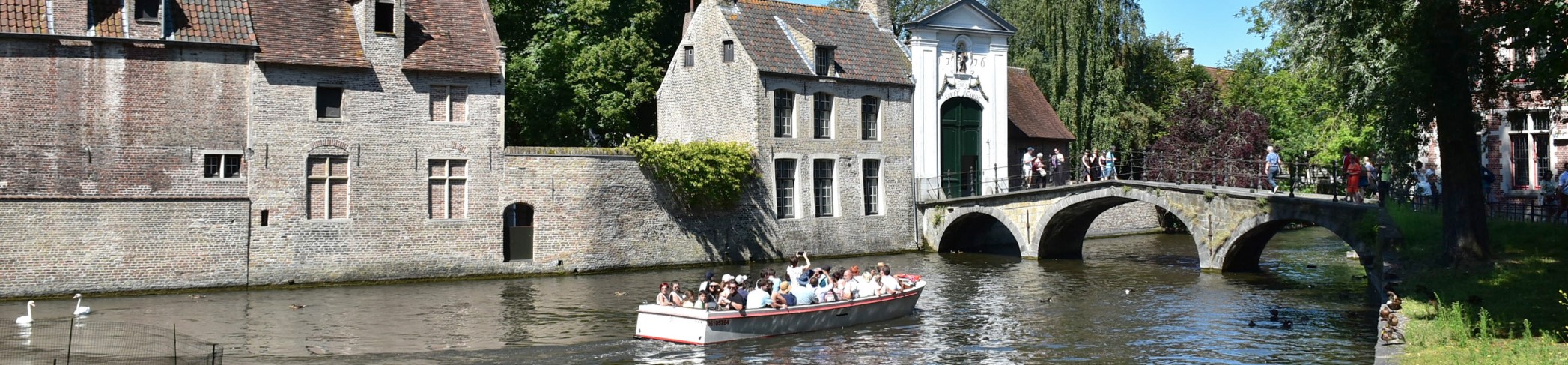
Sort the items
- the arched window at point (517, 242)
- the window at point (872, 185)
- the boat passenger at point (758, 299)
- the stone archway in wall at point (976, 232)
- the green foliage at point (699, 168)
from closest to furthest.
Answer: the boat passenger at point (758, 299), the arched window at point (517, 242), the green foliage at point (699, 168), the stone archway in wall at point (976, 232), the window at point (872, 185)

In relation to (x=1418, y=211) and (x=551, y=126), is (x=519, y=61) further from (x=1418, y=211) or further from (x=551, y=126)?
(x=1418, y=211)

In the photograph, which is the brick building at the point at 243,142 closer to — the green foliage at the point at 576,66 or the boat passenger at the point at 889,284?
the green foliage at the point at 576,66

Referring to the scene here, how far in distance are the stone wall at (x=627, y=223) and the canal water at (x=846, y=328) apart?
89cm

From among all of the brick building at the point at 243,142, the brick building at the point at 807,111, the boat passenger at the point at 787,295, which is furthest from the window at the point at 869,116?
the boat passenger at the point at 787,295

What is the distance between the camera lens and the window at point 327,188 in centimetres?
2852

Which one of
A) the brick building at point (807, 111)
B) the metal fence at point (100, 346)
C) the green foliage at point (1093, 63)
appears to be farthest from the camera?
the green foliage at point (1093, 63)

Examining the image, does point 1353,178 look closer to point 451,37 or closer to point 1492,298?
point 1492,298

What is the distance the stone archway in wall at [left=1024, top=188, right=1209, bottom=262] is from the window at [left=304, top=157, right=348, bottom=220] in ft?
58.9

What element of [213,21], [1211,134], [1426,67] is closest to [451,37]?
[213,21]

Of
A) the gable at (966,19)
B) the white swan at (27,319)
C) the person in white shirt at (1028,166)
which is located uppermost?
the gable at (966,19)

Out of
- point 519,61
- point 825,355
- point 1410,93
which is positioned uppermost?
point 519,61

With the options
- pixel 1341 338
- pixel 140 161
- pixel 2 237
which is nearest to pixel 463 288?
pixel 140 161

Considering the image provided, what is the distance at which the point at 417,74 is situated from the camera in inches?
1164

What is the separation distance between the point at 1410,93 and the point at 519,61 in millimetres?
24928
